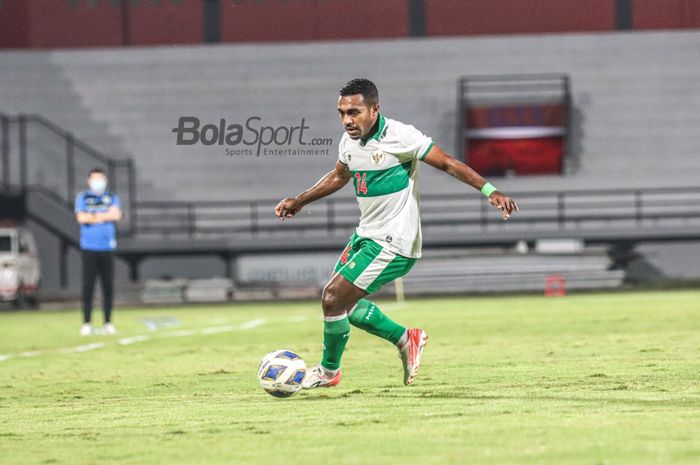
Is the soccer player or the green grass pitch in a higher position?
the soccer player

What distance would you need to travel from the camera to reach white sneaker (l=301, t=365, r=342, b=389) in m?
8.09

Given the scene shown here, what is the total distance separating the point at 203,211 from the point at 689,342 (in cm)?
1936

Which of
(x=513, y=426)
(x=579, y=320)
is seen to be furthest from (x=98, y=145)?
(x=513, y=426)

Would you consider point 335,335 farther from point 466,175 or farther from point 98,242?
point 98,242

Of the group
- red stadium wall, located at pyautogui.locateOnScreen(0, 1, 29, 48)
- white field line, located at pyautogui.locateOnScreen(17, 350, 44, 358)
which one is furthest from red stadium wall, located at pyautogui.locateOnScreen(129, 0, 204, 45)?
white field line, located at pyautogui.locateOnScreen(17, 350, 44, 358)

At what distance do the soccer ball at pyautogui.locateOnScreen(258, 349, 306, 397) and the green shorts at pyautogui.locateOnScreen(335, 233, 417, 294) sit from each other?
68cm

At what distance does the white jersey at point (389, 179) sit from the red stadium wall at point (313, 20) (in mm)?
22080

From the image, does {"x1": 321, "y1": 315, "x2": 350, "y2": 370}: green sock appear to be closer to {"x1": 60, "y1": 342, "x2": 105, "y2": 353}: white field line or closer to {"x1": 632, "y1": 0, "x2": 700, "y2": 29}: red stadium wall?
{"x1": 60, "y1": 342, "x2": 105, "y2": 353}: white field line

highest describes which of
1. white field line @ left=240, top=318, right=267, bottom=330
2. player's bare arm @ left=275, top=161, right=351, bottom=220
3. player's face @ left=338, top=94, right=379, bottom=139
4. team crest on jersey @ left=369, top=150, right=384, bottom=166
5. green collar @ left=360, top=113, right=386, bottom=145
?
player's face @ left=338, top=94, right=379, bottom=139

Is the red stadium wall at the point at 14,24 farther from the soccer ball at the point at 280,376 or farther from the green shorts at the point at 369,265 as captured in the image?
the soccer ball at the point at 280,376

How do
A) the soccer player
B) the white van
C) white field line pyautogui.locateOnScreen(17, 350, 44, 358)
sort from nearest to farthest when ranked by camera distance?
the soccer player, white field line pyautogui.locateOnScreen(17, 350, 44, 358), the white van

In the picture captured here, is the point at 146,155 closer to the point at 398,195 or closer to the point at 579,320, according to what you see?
the point at 579,320

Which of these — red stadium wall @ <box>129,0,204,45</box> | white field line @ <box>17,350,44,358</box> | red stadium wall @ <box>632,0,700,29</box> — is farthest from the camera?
red stadium wall @ <box>129,0,204,45</box>

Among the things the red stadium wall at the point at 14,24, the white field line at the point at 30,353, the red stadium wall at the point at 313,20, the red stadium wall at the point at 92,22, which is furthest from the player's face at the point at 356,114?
the red stadium wall at the point at 14,24
